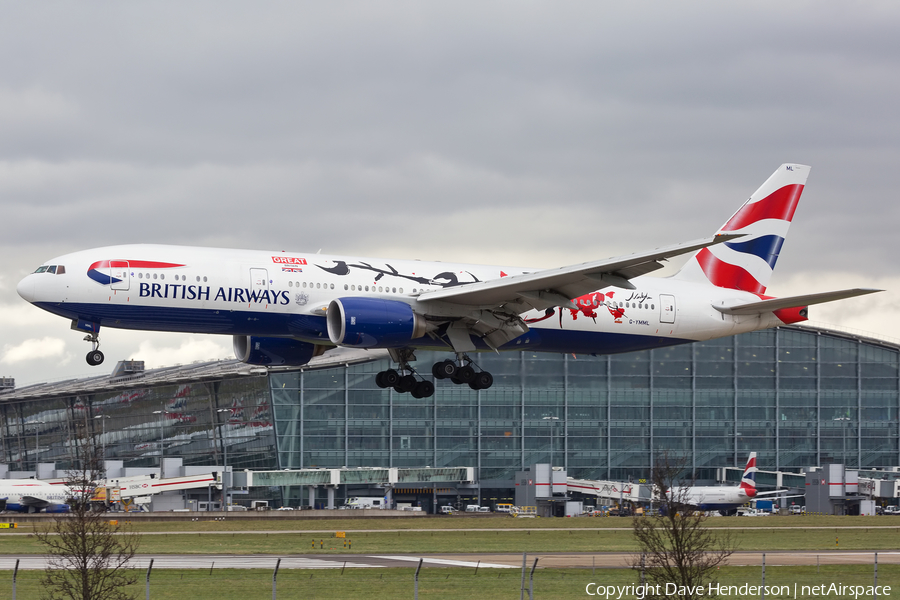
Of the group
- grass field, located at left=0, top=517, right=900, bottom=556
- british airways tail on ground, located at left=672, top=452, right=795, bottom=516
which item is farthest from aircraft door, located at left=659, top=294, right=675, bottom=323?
british airways tail on ground, located at left=672, top=452, right=795, bottom=516

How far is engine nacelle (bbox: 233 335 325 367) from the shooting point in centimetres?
4788

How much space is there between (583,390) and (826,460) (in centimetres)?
3042

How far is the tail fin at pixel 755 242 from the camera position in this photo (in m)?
53.5

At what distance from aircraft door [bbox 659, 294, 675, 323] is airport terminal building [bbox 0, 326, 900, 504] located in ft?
202

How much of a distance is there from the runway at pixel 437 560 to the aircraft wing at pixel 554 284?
1272 centimetres

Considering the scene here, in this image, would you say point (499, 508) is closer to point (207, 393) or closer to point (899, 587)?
point (207, 393)

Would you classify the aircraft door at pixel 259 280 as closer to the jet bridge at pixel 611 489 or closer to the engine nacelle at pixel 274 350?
the engine nacelle at pixel 274 350

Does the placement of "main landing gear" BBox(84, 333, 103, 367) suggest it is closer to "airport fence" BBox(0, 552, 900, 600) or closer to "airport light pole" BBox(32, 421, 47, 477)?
"airport fence" BBox(0, 552, 900, 600)

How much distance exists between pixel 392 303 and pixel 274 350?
7.64 metres

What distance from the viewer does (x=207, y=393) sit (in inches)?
4966

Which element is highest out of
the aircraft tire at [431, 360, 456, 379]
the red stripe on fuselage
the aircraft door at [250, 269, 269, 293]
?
the red stripe on fuselage

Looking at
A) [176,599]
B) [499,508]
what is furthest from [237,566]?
[499,508]
